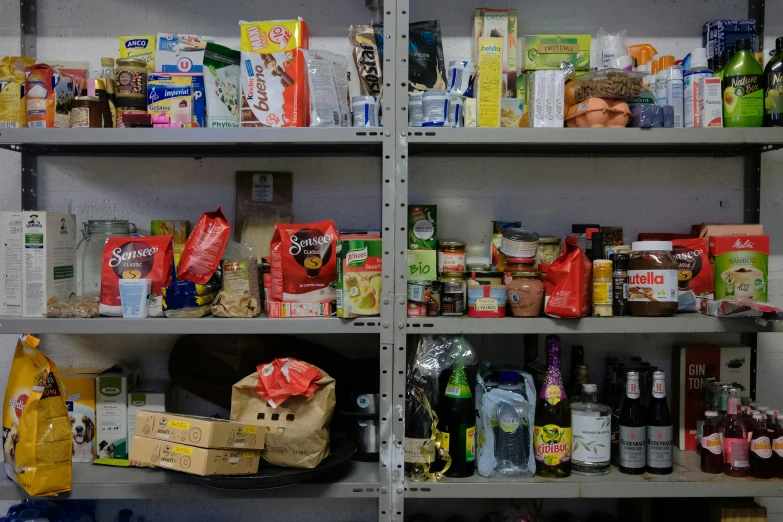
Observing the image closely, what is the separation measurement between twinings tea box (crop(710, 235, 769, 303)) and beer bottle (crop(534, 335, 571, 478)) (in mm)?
524

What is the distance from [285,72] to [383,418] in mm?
990

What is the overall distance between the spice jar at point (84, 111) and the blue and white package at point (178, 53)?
215 millimetres

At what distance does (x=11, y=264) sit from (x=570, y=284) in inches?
60.5

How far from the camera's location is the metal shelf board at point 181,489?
175 cm

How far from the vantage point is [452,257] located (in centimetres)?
186

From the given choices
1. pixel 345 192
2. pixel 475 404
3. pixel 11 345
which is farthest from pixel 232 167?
pixel 475 404

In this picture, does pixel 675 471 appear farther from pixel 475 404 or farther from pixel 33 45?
pixel 33 45

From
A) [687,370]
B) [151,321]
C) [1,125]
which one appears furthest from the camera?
[687,370]

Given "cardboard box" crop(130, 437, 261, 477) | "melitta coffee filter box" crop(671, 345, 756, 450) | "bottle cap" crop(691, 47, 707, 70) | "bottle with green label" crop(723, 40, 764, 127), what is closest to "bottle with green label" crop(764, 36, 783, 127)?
"bottle with green label" crop(723, 40, 764, 127)

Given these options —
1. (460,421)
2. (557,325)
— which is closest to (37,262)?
(460,421)

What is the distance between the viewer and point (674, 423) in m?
2.09

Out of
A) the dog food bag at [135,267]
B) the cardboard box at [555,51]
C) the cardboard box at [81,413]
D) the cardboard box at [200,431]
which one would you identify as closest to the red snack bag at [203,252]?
the dog food bag at [135,267]

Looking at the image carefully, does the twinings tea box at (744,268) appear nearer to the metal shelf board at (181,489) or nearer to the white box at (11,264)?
the metal shelf board at (181,489)

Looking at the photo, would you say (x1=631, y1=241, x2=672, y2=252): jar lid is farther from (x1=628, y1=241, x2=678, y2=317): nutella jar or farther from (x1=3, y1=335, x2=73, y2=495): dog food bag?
(x1=3, y1=335, x2=73, y2=495): dog food bag
